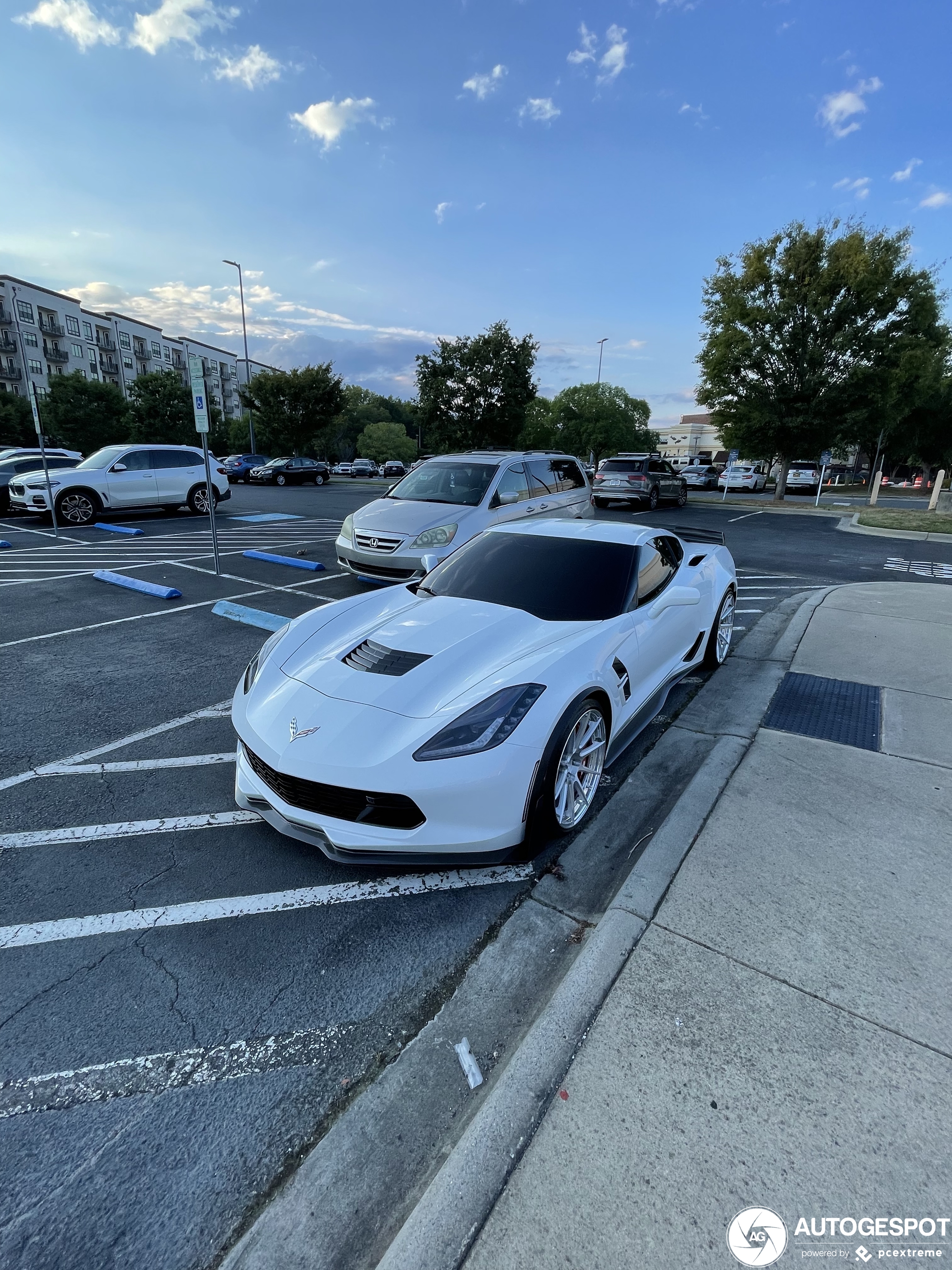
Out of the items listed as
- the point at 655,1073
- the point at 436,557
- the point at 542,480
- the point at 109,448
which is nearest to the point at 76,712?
the point at 436,557

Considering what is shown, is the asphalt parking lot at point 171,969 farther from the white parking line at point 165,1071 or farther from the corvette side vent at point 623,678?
the corvette side vent at point 623,678

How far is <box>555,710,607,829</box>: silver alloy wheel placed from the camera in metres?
2.87

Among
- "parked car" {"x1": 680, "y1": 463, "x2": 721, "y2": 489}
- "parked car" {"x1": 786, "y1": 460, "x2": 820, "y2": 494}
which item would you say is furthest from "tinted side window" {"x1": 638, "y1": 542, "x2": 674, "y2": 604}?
"parked car" {"x1": 786, "y1": 460, "x2": 820, "y2": 494}

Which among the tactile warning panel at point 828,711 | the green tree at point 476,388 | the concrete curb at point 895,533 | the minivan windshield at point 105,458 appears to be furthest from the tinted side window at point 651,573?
the green tree at point 476,388

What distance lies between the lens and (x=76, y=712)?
4.36 meters

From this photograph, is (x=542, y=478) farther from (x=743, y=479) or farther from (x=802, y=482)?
(x=802, y=482)

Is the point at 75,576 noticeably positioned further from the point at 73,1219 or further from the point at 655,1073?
the point at 655,1073

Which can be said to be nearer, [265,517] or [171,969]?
[171,969]

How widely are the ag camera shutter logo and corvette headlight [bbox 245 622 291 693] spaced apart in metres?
2.66

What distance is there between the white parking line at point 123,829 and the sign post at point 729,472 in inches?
932

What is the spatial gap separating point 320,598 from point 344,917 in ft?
18.3

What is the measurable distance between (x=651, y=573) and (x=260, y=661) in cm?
249

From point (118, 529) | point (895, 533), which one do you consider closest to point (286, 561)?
point (118, 529)

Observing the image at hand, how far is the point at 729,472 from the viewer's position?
97.9 feet
